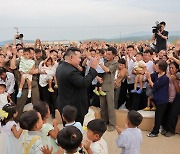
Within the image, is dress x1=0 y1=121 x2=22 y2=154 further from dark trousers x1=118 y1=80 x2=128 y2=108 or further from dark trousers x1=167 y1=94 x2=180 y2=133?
dark trousers x1=118 y1=80 x2=128 y2=108

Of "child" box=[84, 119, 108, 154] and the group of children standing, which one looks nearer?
the group of children standing

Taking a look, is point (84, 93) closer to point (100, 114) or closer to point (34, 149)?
point (34, 149)

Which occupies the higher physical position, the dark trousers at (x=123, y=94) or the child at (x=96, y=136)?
the child at (x=96, y=136)

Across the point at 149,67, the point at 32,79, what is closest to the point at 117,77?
the point at 149,67

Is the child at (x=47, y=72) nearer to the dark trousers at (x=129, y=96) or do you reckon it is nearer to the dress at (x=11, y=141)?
the dark trousers at (x=129, y=96)

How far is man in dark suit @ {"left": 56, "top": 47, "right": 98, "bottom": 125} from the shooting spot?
10.6 ft

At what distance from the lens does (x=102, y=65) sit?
15.2 ft

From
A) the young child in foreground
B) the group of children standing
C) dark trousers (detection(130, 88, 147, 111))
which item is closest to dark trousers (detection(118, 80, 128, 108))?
dark trousers (detection(130, 88, 147, 111))

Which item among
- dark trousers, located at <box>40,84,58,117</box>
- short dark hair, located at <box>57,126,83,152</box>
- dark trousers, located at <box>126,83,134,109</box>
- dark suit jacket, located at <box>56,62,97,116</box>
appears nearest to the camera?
short dark hair, located at <box>57,126,83,152</box>

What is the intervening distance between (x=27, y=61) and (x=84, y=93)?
2444 millimetres

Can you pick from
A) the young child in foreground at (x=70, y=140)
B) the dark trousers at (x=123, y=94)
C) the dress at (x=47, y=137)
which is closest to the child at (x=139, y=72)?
the dark trousers at (x=123, y=94)

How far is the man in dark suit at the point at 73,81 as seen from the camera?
324cm

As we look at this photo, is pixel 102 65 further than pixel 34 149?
Yes

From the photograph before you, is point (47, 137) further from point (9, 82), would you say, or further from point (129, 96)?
point (129, 96)
